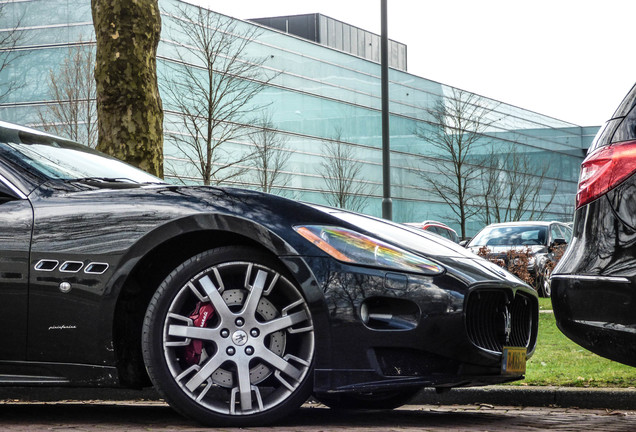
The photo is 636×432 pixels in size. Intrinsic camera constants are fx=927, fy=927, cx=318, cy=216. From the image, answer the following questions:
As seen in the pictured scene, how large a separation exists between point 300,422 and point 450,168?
46.5 m

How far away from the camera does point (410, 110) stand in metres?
48.9

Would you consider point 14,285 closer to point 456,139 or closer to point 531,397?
point 531,397

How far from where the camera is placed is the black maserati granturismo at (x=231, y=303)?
13.5 feet

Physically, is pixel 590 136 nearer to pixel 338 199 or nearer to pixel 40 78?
pixel 338 199

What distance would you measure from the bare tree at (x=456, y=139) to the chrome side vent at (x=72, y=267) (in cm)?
3831

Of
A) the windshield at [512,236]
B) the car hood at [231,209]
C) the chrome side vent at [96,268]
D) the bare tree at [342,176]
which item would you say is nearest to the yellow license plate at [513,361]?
the car hood at [231,209]

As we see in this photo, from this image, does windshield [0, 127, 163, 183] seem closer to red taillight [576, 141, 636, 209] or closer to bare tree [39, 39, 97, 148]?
red taillight [576, 141, 636, 209]

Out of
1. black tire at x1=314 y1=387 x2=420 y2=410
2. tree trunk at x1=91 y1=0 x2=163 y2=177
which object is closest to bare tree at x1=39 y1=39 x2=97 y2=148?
tree trunk at x1=91 y1=0 x2=163 y2=177

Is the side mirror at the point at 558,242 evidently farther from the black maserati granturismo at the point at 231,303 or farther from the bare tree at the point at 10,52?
the bare tree at the point at 10,52

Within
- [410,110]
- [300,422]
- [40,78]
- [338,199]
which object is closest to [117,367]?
[300,422]

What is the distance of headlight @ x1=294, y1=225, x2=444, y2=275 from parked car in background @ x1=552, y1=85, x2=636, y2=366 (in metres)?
0.61

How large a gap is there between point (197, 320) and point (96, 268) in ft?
1.73

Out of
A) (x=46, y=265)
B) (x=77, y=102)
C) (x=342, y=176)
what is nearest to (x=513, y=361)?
(x=46, y=265)

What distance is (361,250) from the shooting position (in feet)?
13.8
